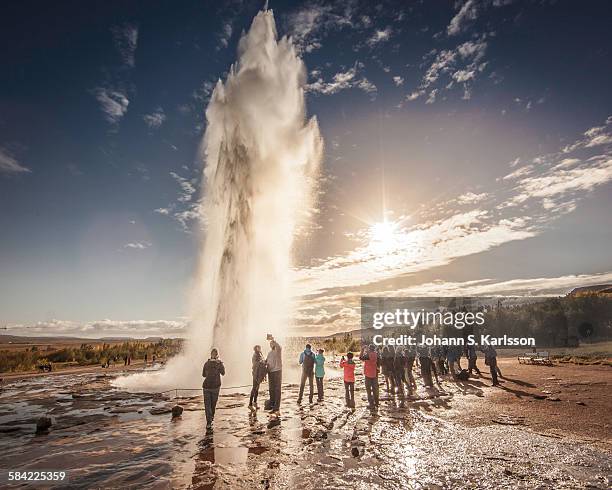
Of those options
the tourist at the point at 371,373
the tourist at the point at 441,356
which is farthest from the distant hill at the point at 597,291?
the tourist at the point at 371,373

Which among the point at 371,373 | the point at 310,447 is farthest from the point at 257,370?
the point at 310,447

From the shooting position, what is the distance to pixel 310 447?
8258 mm

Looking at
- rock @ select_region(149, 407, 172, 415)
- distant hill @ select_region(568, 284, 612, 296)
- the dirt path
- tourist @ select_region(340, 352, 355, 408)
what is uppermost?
distant hill @ select_region(568, 284, 612, 296)

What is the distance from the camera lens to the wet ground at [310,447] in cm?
645

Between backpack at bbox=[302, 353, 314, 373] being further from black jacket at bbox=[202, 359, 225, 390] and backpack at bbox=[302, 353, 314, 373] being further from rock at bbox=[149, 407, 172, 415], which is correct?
rock at bbox=[149, 407, 172, 415]

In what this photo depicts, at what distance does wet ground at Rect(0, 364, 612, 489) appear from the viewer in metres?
6.45

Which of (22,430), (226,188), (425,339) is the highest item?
(226,188)

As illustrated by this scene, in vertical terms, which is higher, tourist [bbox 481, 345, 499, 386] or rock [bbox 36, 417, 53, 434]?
tourist [bbox 481, 345, 499, 386]

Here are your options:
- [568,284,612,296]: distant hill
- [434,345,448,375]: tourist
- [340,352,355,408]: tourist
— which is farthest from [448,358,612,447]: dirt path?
[568,284,612,296]: distant hill

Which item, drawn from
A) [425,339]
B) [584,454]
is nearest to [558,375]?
[425,339]

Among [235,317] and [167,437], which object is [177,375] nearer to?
[235,317]

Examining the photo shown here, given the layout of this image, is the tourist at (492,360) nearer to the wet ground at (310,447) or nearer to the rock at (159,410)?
the wet ground at (310,447)

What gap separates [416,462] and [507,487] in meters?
1.71

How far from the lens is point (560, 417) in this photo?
35.6 ft
